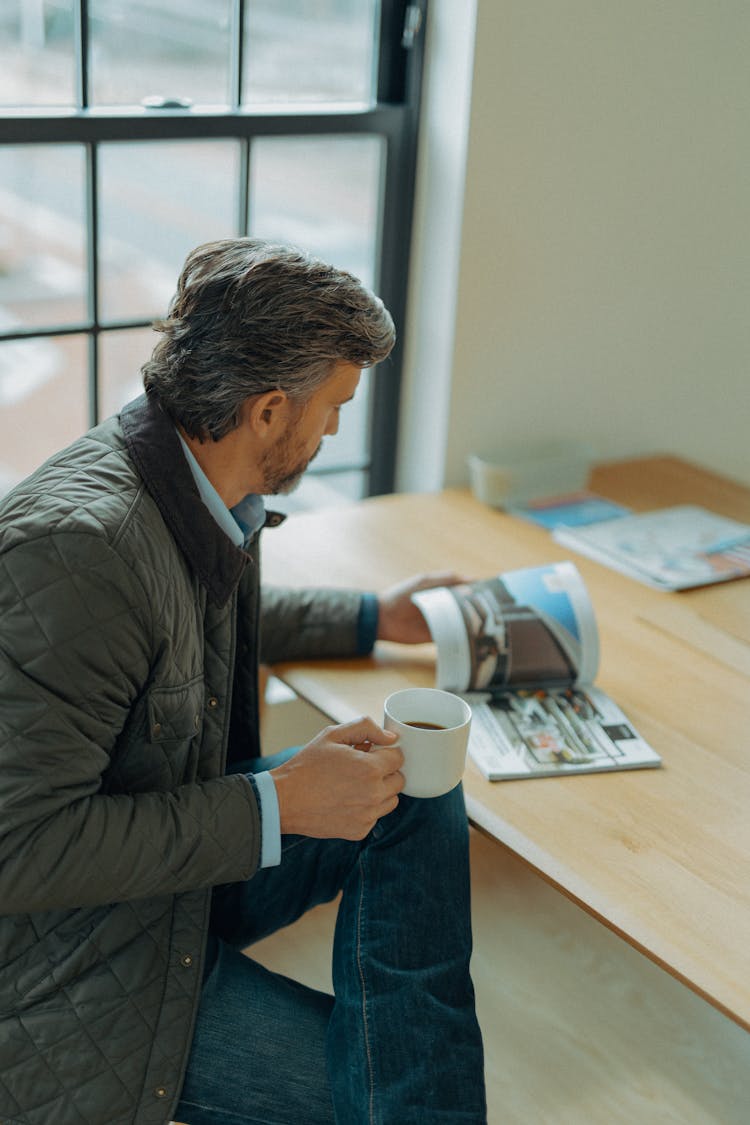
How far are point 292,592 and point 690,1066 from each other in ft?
2.92

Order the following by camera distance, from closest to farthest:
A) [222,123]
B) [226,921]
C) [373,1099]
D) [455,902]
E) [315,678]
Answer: [373,1099], [455,902], [226,921], [315,678], [222,123]

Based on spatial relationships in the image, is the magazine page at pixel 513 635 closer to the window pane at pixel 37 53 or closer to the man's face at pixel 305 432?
the man's face at pixel 305 432

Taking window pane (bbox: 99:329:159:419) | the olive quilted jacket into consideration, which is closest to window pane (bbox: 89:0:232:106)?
window pane (bbox: 99:329:159:419)

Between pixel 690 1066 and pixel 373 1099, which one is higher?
pixel 373 1099

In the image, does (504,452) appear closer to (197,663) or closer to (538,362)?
(538,362)

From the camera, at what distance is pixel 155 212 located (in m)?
1.95

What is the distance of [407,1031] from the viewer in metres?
1.20

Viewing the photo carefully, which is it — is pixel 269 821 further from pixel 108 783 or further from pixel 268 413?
pixel 268 413

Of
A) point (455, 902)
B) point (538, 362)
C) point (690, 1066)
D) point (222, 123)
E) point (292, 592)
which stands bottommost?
point (690, 1066)

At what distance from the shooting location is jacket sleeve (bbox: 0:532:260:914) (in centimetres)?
105

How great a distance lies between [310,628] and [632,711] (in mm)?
420

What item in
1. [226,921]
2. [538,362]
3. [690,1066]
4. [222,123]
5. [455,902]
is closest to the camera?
[455,902]

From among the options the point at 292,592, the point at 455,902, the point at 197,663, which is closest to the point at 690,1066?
the point at 455,902

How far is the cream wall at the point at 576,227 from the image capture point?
6.74ft
